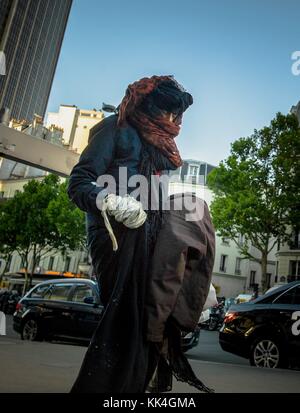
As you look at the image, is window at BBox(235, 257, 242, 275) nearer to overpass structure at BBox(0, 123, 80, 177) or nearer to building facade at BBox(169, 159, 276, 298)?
building facade at BBox(169, 159, 276, 298)

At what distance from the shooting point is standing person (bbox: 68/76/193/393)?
1.71 metres

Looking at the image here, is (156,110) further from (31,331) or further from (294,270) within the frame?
(294,270)

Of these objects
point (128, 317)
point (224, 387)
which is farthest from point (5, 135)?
point (128, 317)

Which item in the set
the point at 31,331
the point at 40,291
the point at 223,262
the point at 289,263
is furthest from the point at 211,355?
the point at 223,262

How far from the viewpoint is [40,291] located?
10.4 m

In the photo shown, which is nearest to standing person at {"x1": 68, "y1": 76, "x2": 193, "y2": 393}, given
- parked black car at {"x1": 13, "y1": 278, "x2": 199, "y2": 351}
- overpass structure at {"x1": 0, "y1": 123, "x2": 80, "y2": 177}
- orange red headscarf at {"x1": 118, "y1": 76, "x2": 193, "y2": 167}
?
orange red headscarf at {"x1": 118, "y1": 76, "x2": 193, "y2": 167}

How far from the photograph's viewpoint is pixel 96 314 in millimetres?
9242

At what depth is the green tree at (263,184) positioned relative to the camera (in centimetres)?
2548

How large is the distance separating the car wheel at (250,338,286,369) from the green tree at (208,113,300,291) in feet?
62.9

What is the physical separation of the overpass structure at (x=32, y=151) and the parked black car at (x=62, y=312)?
3.10 meters

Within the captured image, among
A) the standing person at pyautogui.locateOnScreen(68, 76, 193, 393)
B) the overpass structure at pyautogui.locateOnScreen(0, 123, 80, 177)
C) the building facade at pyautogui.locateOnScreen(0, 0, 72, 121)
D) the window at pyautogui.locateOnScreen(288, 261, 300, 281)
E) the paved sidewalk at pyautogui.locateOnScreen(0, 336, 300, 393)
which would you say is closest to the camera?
the standing person at pyautogui.locateOnScreen(68, 76, 193, 393)

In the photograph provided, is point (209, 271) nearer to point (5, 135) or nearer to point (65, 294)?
point (65, 294)

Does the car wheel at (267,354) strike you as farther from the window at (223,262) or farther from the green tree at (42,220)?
the window at (223,262)

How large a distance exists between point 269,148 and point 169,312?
83.2 ft
